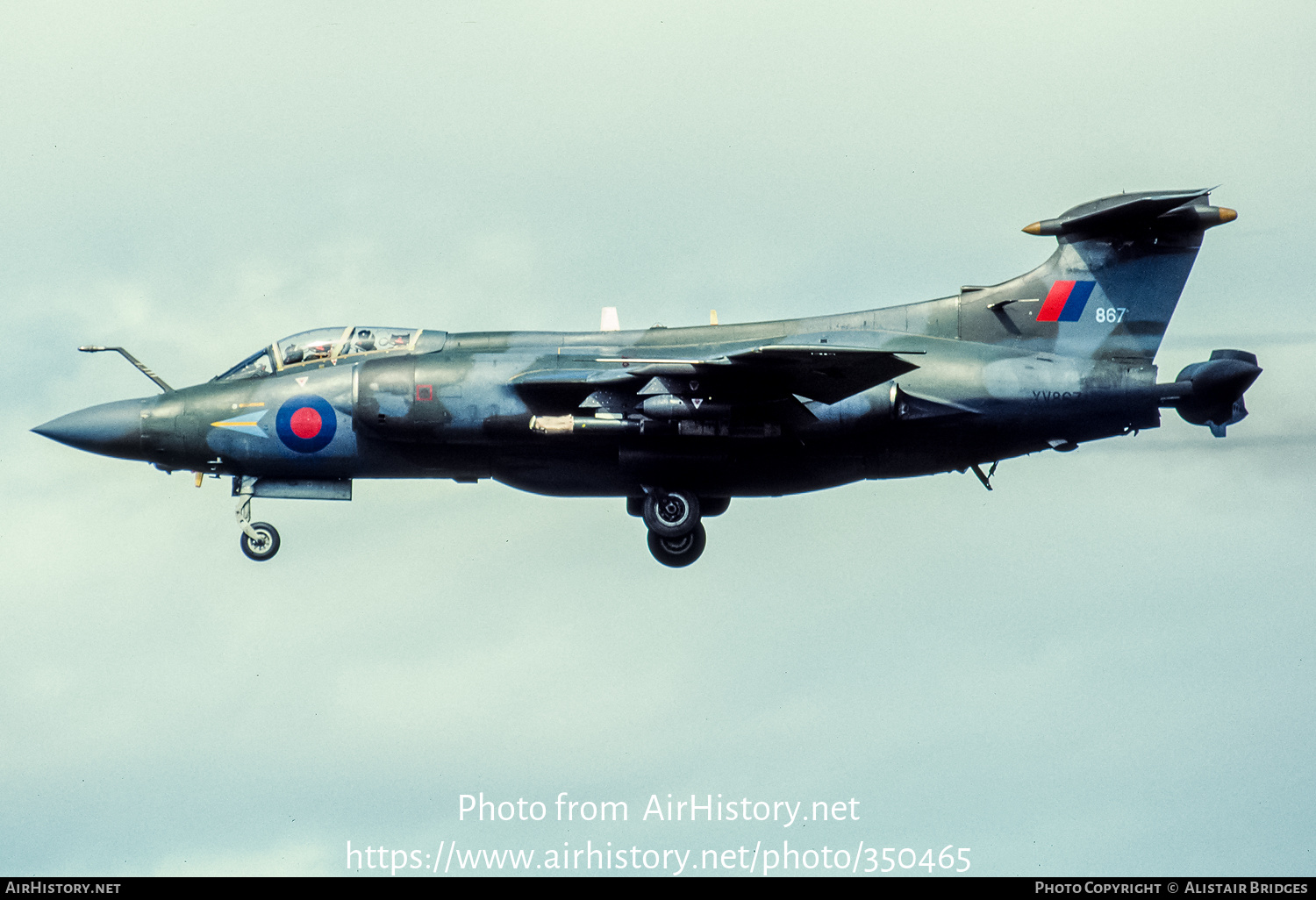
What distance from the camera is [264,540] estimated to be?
2781 centimetres

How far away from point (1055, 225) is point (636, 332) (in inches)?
258

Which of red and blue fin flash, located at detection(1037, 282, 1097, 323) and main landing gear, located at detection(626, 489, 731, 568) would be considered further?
red and blue fin flash, located at detection(1037, 282, 1097, 323)

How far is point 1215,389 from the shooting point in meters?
25.9

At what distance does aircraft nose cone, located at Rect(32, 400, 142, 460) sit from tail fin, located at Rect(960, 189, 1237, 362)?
12660 mm

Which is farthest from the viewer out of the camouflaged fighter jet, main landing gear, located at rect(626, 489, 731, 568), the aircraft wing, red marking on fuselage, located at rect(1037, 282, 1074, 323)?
red marking on fuselage, located at rect(1037, 282, 1074, 323)

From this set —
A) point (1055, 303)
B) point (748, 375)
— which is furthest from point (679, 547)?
point (1055, 303)

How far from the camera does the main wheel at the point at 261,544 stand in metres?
27.8

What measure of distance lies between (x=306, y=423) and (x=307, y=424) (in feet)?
A: 0.06

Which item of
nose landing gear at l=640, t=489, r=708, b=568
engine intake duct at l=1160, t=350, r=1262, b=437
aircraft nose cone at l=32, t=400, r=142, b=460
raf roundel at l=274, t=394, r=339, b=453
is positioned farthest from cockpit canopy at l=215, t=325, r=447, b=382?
engine intake duct at l=1160, t=350, r=1262, b=437

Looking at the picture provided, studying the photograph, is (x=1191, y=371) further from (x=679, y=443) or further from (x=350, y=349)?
(x=350, y=349)

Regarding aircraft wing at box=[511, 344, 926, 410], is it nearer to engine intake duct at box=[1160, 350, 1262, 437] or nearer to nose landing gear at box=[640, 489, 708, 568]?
nose landing gear at box=[640, 489, 708, 568]

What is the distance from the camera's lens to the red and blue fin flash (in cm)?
2720

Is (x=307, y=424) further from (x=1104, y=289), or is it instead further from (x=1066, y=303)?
(x=1104, y=289)

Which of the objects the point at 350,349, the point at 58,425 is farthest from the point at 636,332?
the point at 58,425
